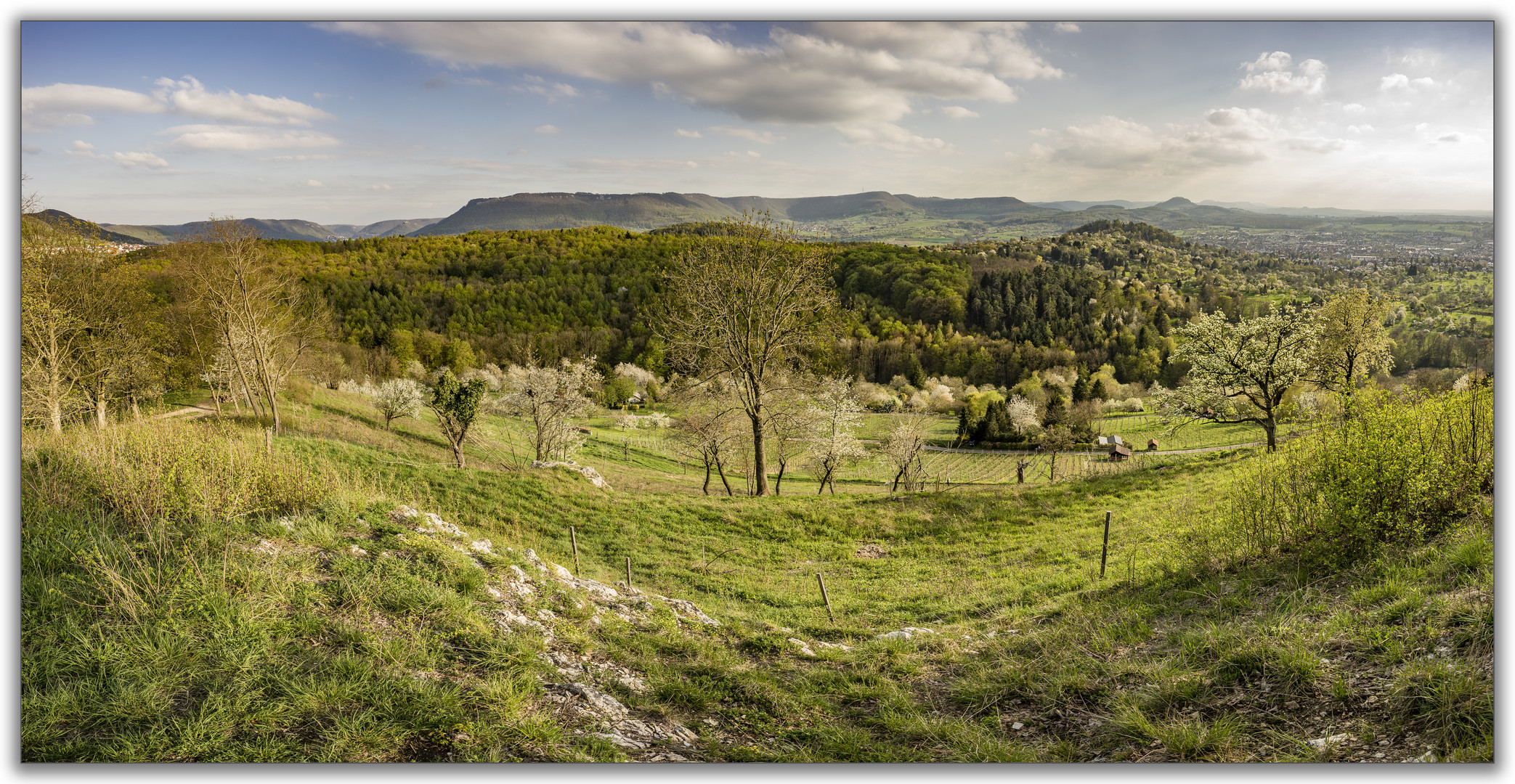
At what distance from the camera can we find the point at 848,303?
5297 cm

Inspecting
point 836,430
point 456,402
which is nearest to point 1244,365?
point 836,430

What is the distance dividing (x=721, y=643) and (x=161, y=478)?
6230mm

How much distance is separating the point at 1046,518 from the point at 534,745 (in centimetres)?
1289

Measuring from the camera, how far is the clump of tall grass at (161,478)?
5695mm

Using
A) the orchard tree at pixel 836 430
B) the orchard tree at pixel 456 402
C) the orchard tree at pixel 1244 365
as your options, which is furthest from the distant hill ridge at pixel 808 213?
the orchard tree at pixel 1244 365

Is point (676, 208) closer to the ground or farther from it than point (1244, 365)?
farther from it

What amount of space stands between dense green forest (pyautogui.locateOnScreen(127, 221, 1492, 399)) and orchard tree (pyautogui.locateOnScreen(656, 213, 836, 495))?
3732cm

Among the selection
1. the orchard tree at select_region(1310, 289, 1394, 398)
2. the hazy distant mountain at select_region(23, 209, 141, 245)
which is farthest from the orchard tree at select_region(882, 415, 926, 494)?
the hazy distant mountain at select_region(23, 209, 141, 245)

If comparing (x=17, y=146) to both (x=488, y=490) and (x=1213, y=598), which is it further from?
(x=1213, y=598)

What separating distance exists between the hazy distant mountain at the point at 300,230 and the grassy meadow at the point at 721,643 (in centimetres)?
311

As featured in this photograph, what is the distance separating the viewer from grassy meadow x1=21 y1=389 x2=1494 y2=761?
375 centimetres

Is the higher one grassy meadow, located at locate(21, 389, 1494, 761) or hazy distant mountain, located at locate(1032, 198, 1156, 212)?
hazy distant mountain, located at locate(1032, 198, 1156, 212)

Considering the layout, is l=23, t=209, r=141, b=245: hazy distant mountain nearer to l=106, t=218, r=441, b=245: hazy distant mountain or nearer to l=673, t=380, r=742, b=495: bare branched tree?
l=106, t=218, r=441, b=245: hazy distant mountain

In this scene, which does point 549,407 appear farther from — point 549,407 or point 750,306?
point 750,306
